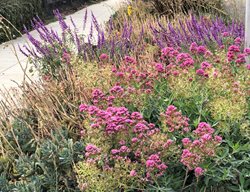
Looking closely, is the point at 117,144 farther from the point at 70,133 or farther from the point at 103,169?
the point at 70,133

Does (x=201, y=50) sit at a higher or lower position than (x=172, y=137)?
higher

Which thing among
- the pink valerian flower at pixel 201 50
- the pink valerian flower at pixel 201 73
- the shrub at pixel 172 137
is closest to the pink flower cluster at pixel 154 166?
the shrub at pixel 172 137

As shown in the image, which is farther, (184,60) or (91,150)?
(184,60)

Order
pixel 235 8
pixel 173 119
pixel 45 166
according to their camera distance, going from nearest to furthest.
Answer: pixel 173 119, pixel 45 166, pixel 235 8

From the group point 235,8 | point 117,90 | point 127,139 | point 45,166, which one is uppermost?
point 117,90

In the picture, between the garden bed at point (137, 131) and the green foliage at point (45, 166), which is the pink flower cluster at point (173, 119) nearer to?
the garden bed at point (137, 131)

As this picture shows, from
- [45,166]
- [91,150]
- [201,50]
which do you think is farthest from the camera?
[201,50]

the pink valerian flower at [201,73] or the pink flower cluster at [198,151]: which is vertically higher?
the pink valerian flower at [201,73]

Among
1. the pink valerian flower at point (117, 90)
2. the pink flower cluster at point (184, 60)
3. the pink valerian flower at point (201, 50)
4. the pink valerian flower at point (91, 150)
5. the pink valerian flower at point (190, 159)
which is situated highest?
the pink valerian flower at point (117, 90)

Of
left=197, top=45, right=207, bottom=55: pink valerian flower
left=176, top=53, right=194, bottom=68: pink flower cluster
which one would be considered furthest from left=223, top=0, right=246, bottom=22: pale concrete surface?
left=176, top=53, right=194, bottom=68: pink flower cluster

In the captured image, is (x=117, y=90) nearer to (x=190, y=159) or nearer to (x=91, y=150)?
(x=91, y=150)

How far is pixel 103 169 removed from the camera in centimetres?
273

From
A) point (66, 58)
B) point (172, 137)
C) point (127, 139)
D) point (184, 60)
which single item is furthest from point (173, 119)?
point (66, 58)

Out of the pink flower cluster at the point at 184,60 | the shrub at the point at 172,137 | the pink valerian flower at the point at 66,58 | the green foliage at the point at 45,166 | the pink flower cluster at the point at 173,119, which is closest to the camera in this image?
the shrub at the point at 172,137
